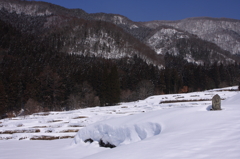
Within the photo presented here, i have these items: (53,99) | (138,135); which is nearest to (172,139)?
(138,135)

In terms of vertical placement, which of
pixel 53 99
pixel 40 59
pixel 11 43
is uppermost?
pixel 11 43

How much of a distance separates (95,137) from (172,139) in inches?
230

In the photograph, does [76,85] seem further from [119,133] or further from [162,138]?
[162,138]

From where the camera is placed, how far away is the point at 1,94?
4756cm

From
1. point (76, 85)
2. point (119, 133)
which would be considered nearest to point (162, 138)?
point (119, 133)

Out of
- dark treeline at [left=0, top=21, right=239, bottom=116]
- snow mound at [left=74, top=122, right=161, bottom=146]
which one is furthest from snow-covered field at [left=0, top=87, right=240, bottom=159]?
dark treeline at [left=0, top=21, right=239, bottom=116]

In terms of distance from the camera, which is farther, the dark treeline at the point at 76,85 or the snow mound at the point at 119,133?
the dark treeline at the point at 76,85

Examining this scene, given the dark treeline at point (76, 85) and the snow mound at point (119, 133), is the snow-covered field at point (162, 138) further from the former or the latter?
the dark treeline at point (76, 85)

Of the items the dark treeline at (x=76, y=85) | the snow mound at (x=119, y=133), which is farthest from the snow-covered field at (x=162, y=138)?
the dark treeline at (x=76, y=85)

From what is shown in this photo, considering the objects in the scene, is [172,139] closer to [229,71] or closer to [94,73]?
[94,73]

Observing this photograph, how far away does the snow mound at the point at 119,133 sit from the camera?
9755mm

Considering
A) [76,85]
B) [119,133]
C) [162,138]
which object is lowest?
[119,133]

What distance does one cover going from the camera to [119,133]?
1077 centimetres

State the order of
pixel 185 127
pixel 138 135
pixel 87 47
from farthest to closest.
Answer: pixel 87 47, pixel 138 135, pixel 185 127
